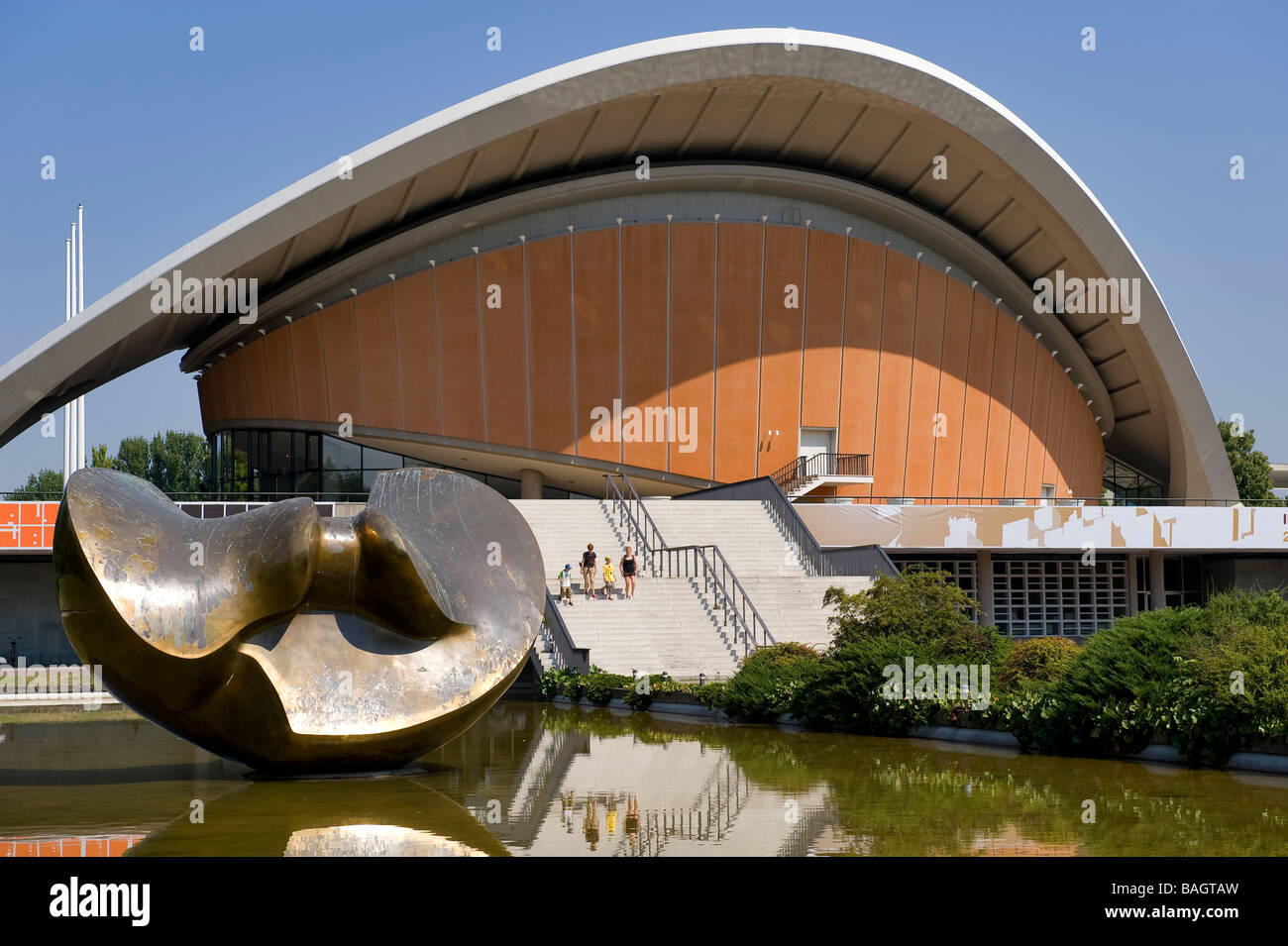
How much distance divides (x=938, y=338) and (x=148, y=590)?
117ft

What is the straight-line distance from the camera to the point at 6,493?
3123 cm

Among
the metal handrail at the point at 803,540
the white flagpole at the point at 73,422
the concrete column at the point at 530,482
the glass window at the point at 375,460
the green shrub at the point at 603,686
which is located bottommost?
the green shrub at the point at 603,686

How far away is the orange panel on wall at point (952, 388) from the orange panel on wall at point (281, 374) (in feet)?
66.5

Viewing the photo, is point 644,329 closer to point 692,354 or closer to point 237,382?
point 692,354

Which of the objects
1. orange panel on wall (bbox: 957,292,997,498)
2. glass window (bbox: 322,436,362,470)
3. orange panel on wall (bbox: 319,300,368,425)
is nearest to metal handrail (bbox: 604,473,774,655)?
orange panel on wall (bbox: 319,300,368,425)

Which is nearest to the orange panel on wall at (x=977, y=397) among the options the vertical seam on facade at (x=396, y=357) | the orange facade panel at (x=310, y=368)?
the vertical seam on facade at (x=396, y=357)

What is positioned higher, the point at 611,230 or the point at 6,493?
the point at 611,230

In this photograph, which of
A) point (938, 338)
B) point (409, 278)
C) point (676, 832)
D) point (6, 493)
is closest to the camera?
point (676, 832)

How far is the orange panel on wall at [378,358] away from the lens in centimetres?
3928

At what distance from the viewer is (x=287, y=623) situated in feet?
40.6

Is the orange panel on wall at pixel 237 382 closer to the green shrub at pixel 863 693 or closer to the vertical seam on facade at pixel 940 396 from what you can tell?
the vertical seam on facade at pixel 940 396

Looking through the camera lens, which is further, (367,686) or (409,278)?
(409,278)
